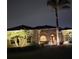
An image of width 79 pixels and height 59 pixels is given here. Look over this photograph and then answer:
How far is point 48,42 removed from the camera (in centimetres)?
282

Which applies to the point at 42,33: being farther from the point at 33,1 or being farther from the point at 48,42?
the point at 33,1

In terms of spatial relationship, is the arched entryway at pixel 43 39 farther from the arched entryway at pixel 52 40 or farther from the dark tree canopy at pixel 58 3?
the dark tree canopy at pixel 58 3

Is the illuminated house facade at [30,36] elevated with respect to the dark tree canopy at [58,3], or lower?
lower

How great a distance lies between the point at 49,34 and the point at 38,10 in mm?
507

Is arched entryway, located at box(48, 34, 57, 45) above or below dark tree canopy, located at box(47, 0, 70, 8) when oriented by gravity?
below

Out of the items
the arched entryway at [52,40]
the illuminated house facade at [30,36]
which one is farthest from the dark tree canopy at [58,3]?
the arched entryway at [52,40]

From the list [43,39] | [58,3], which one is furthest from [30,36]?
[58,3]

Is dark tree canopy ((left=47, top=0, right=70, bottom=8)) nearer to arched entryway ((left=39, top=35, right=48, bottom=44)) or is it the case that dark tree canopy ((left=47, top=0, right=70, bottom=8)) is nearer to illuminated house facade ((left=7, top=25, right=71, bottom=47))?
illuminated house facade ((left=7, top=25, right=71, bottom=47))

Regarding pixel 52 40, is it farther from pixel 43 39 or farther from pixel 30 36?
pixel 30 36

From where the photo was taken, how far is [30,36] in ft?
9.27

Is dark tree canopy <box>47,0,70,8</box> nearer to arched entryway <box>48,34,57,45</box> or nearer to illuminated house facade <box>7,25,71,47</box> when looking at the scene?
illuminated house facade <box>7,25,71,47</box>

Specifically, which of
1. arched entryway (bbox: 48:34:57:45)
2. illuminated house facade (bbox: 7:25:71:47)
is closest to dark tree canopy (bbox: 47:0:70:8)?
illuminated house facade (bbox: 7:25:71:47)

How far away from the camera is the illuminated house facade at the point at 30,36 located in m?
2.81

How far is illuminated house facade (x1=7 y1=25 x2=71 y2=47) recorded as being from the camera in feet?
9.23
